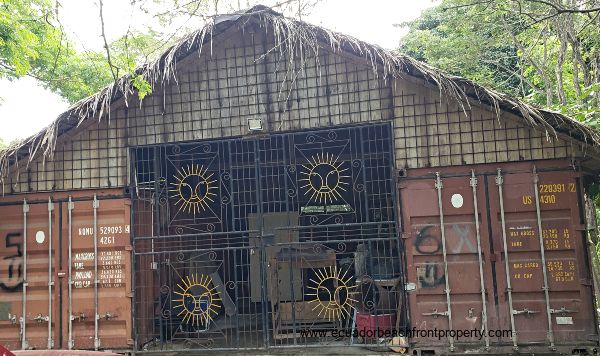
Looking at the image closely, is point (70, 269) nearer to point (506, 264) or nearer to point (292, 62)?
point (292, 62)

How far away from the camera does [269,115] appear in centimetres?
687

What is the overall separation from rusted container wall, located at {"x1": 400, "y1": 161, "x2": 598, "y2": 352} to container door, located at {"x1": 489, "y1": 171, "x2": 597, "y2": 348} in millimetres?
11

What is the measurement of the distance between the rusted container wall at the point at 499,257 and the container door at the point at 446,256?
0.04 feet

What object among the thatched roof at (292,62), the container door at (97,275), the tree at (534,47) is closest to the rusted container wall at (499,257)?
the thatched roof at (292,62)

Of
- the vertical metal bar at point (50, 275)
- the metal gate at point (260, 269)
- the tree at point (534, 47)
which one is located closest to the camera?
the metal gate at point (260, 269)

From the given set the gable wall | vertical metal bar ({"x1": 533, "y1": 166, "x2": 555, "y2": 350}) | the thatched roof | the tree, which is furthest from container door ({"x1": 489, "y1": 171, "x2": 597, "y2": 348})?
the tree

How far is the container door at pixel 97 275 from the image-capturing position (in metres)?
6.77

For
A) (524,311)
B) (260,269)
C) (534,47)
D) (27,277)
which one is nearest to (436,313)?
(524,311)

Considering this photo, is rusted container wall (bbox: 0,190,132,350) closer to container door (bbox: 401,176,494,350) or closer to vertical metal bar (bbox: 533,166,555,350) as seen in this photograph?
container door (bbox: 401,176,494,350)

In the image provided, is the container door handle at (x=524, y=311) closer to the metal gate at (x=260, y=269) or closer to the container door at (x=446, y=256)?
the container door at (x=446, y=256)

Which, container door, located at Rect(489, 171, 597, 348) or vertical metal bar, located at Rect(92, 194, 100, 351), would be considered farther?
vertical metal bar, located at Rect(92, 194, 100, 351)

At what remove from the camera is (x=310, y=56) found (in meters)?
6.88

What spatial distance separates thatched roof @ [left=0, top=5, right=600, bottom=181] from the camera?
5934 millimetres

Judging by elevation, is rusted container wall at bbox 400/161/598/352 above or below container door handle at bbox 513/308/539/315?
above
